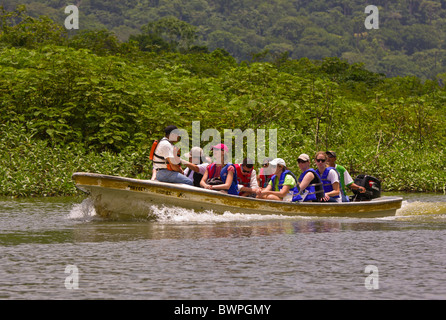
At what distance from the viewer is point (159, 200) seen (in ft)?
43.8

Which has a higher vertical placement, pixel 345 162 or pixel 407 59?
pixel 407 59

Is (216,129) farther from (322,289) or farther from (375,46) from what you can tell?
(375,46)

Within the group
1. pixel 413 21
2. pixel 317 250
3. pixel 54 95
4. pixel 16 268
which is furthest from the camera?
pixel 413 21

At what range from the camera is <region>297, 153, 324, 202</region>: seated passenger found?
1392 centimetres

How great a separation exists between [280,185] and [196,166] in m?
1.61

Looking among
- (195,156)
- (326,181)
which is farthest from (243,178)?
(326,181)

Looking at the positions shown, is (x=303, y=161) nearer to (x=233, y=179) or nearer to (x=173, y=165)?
(x=233, y=179)

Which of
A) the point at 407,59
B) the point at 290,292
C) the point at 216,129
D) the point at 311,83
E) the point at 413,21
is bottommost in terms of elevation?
the point at 290,292

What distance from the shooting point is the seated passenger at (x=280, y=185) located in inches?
558

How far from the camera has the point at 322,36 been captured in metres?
145

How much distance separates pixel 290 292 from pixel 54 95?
51.7 ft

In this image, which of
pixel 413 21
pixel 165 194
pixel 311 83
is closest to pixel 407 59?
pixel 413 21

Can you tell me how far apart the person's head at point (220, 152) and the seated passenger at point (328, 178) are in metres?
1.71

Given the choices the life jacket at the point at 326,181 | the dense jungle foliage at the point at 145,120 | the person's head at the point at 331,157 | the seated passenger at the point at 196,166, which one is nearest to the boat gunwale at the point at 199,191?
the life jacket at the point at 326,181
